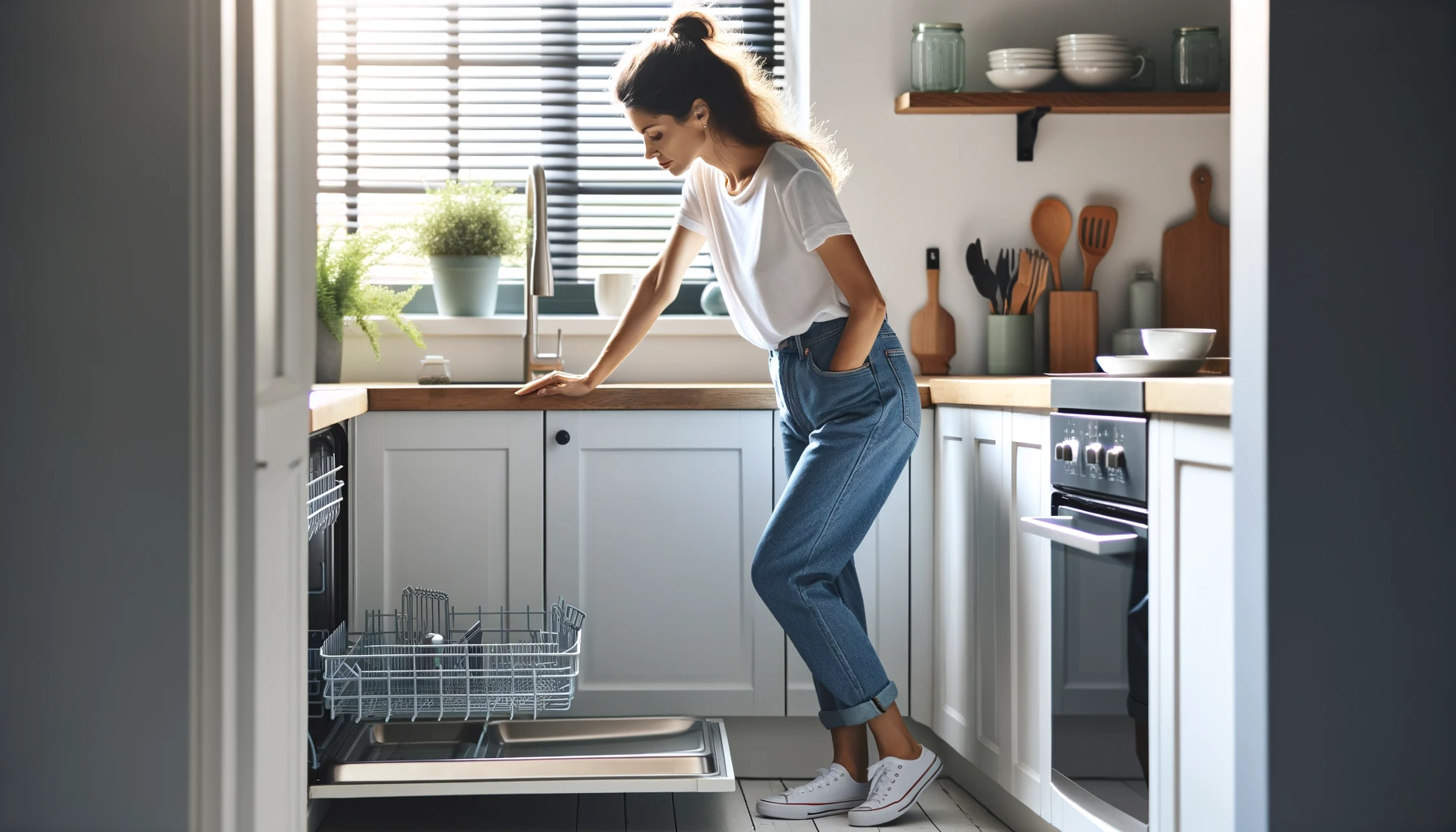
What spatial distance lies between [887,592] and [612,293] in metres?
1.02

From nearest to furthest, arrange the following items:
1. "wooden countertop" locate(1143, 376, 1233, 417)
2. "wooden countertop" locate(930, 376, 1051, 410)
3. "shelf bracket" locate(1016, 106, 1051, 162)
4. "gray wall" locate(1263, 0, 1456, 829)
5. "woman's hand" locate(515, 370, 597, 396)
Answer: "gray wall" locate(1263, 0, 1456, 829) < "wooden countertop" locate(1143, 376, 1233, 417) < "wooden countertop" locate(930, 376, 1051, 410) < "woman's hand" locate(515, 370, 597, 396) < "shelf bracket" locate(1016, 106, 1051, 162)

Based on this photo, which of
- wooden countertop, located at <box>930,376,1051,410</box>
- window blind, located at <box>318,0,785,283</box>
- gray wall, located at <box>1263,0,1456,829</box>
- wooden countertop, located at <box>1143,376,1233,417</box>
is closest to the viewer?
gray wall, located at <box>1263,0,1456,829</box>

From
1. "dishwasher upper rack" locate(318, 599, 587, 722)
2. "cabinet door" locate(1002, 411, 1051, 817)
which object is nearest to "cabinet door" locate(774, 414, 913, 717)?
"cabinet door" locate(1002, 411, 1051, 817)

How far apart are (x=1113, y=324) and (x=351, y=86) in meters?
2.06

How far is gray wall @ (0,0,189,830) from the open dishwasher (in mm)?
1042

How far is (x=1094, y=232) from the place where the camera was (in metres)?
2.75

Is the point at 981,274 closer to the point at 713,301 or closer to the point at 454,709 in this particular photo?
the point at 713,301

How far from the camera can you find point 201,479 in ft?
3.14

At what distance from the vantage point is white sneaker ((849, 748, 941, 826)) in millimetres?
2139

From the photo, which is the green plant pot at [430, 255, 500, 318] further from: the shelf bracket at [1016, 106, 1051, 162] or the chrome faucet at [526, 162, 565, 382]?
the shelf bracket at [1016, 106, 1051, 162]

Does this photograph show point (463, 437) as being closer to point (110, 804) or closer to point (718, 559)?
point (718, 559)

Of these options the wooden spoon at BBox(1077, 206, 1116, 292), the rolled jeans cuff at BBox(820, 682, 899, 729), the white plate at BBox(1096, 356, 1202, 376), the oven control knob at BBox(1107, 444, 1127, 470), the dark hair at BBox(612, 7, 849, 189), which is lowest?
the rolled jeans cuff at BBox(820, 682, 899, 729)

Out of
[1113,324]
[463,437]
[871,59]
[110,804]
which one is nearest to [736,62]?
[871,59]

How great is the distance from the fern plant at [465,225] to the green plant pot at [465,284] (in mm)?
19
